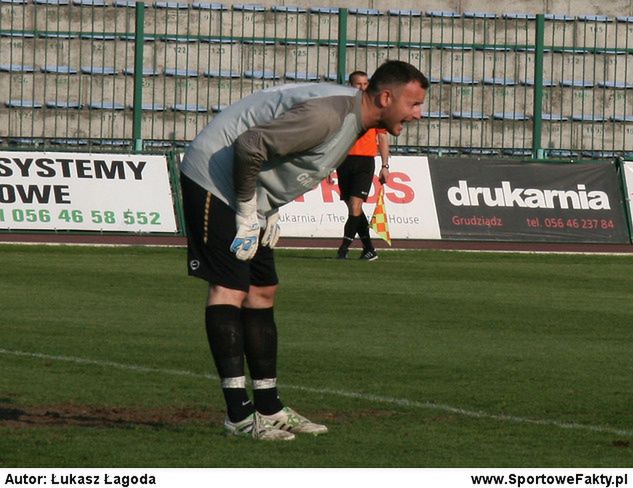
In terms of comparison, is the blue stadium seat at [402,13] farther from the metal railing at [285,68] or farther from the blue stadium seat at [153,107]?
the blue stadium seat at [153,107]

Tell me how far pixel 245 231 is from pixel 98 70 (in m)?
23.6

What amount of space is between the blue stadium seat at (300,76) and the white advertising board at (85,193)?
7.85 metres

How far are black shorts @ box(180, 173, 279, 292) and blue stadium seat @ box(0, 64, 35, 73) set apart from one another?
23.3 meters

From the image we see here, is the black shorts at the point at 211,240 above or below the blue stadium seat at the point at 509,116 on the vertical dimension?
above

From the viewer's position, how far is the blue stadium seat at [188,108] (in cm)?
3059

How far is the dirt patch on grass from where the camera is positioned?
7.95 metres

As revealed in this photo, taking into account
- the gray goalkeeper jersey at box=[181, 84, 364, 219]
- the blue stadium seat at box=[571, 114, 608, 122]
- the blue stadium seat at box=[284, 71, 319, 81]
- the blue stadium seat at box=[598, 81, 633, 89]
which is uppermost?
the gray goalkeeper jersey at box=[181, 84, 364, 219]

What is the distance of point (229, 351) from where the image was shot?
7.76 metres

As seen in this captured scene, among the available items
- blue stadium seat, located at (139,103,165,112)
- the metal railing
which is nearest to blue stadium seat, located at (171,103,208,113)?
the metal railing

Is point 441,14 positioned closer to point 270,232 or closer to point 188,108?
point 188,108

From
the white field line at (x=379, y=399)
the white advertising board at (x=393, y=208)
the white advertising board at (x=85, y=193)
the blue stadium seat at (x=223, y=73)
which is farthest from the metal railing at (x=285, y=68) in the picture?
the white field line at (x=379, y=399)

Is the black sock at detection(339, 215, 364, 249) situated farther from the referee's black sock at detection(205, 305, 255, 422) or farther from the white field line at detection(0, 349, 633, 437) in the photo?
the referee's black sock at detection(205, 305, 255, 422)

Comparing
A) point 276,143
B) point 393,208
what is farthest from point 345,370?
point 393,208

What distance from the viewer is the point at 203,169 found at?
773cm
